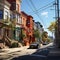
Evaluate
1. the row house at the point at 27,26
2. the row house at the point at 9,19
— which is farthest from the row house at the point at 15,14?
the row house at the point at 27,26

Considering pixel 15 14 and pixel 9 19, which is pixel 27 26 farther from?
pixel 9 19

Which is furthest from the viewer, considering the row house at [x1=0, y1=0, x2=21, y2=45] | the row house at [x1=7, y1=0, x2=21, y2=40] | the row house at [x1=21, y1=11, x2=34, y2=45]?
the row house at [x1=21, y1=11, x2=34, y2=45]

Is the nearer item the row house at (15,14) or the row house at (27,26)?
the row house at (15,14)

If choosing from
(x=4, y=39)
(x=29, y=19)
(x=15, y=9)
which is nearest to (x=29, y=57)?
(x=4, y=39)

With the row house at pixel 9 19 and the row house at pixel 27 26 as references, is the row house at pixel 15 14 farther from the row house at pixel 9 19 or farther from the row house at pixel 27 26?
the row house at pixel 27 26

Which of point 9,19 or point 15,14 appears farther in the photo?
point 15,14

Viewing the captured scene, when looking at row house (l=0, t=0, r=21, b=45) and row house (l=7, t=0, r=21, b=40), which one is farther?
row house (l=7, t=0, r=21, b=40)

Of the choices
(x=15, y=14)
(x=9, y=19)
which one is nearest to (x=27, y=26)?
(x=15, y=14)

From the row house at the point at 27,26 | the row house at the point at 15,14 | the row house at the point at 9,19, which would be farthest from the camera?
the row house at the point at 27,26

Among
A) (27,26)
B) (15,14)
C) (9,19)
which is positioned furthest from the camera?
(27,26)

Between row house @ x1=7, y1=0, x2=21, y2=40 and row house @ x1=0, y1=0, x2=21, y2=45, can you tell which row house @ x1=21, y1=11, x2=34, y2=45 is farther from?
row house @ x1=0, y1=0, x2=21, y2=45

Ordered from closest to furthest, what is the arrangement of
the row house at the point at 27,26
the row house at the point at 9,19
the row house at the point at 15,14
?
1. the row house at the point at 9,19
2. the row house at the point at 15,14
3. the row house at the point at 27,26

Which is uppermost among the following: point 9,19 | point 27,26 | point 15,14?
point 15,14

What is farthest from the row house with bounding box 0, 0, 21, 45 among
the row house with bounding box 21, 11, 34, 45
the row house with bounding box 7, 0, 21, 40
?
the row house with bounding box 21, 11, 34, 45
